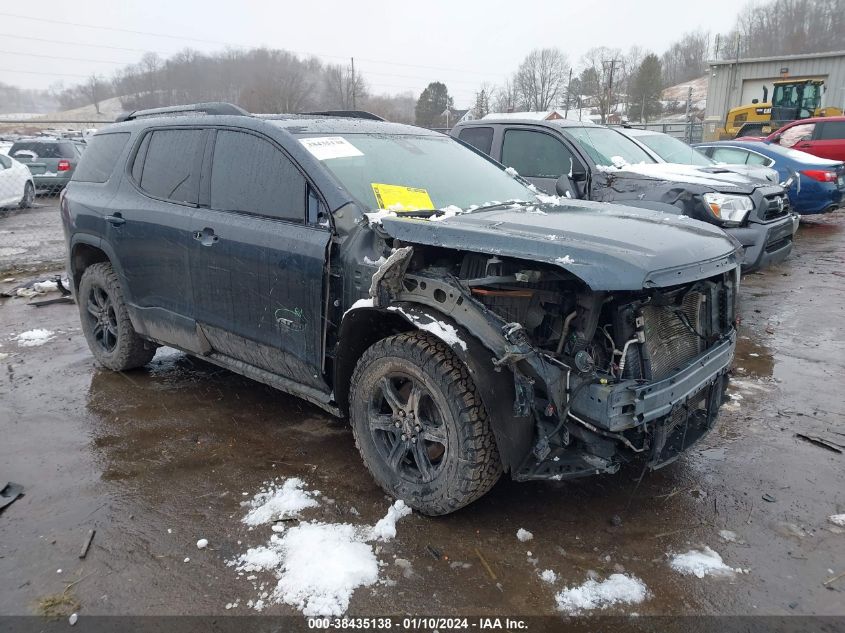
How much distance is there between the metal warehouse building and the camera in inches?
1095

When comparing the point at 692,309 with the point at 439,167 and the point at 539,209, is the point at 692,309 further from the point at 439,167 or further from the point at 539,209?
the point at 439,167

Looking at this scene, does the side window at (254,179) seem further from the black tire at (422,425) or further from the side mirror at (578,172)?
the side mirror at (578,172)

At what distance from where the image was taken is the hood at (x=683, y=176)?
6.45 metres

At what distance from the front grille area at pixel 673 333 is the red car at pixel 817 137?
12.5 metres

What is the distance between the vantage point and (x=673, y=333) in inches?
112

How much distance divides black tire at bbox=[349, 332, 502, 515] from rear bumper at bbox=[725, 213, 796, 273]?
4.43 metres

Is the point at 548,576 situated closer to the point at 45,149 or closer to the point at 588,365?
the point at 588,365

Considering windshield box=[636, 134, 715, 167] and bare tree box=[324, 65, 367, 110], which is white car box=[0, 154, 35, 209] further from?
bare tree box=[324, 65, 367, 110]

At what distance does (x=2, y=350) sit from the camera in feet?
18.1

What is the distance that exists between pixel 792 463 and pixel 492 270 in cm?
215

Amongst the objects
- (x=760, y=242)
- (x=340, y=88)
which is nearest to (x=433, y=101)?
(x=340, y=88)

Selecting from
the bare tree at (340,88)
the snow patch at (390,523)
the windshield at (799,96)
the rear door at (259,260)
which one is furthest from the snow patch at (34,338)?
the bare tree at (340,88)

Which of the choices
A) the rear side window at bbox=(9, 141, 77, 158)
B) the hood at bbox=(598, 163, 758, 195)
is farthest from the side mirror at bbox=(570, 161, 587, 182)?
the rear side window at bbox=(9, 141, 77, 158)

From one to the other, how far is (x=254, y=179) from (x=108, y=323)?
83.0 inches
